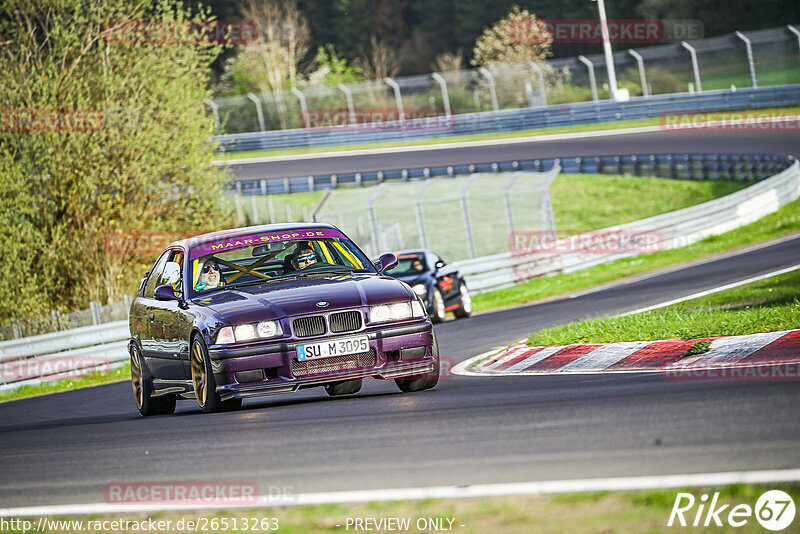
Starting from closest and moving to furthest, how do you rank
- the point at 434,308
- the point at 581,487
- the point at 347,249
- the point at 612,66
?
1. the point at 581,487
2. the point at 347,249
3. the point at 434,308
4. the point at 612,66

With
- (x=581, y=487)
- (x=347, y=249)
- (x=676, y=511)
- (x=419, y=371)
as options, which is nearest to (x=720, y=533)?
(x=676, y=511)

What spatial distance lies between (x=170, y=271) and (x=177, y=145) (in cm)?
1479

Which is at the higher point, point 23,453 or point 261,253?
point 261,253

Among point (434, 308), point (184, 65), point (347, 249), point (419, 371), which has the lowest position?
point (434, 308)

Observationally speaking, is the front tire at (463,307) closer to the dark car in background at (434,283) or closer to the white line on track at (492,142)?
the dark car in background at (434,283)

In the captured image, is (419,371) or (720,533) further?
(419,371)

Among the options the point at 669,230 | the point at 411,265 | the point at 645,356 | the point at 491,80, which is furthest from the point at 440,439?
the point at 491,80

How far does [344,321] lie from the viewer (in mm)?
8727

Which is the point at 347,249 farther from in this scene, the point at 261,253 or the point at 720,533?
the point at 720,533

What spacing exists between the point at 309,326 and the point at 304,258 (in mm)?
1581

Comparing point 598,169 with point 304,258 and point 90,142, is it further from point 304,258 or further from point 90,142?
point 304,258

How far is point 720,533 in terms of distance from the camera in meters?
4.11

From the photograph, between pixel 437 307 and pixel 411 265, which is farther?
pixel 411 265

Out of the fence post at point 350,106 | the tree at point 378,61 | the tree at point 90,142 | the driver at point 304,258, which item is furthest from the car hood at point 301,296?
the tree at point 378,61
